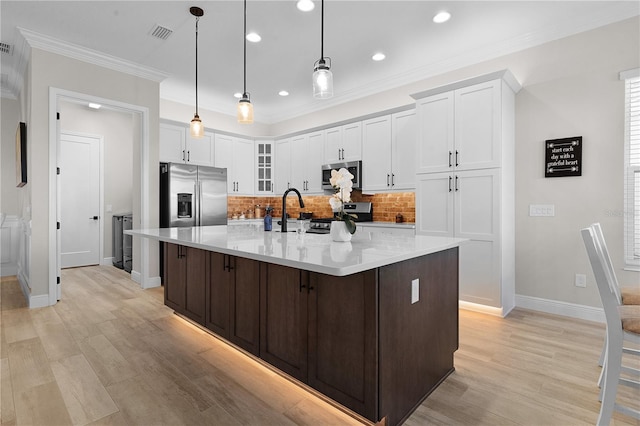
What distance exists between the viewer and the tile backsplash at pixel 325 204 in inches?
191

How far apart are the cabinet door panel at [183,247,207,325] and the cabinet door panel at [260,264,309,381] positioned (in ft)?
2.97

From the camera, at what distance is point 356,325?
1.57 metres

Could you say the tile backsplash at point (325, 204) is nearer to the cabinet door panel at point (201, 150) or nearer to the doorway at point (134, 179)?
the cabinet door panel at point (201, 150)

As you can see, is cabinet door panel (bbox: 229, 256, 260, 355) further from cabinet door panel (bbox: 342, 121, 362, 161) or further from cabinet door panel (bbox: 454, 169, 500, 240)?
cabinet door panel (bbox: 342, 121, 362, 161)

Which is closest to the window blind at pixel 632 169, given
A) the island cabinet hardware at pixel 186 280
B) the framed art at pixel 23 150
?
the island cabinet hardware at pixel 186 280

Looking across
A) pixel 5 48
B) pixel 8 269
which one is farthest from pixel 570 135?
pixel 8 269

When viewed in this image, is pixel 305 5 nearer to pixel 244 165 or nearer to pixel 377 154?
pixel 377 154

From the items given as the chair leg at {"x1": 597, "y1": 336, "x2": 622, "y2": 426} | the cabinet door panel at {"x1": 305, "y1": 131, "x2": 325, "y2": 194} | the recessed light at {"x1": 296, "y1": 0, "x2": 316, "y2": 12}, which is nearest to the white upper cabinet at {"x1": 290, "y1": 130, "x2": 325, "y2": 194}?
the cabinet door panel at {"x1": 305, "y1": 131, "x2": 325, "y2": 194}

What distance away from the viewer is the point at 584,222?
10.6 ft

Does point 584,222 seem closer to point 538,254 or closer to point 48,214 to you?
point 538,254

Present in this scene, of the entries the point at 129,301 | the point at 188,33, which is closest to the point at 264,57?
the point at 188,33

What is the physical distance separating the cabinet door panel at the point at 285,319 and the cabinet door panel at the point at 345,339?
0.07 meters

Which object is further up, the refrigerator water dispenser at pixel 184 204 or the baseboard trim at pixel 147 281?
the refrigerator water dispenser at pixel 184 204

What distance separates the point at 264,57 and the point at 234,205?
315 centimetres
